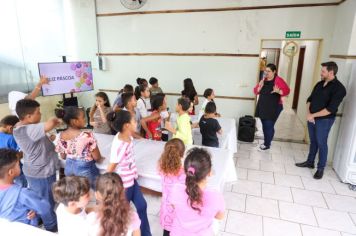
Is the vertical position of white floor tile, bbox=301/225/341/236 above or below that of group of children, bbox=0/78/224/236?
below

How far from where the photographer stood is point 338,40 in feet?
12.6

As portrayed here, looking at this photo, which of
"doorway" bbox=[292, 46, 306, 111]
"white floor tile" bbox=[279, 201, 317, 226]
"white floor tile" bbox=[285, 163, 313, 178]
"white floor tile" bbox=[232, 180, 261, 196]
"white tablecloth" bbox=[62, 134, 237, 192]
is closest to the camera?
"white tablecloth" bbox=[62, 134, 237, 192]

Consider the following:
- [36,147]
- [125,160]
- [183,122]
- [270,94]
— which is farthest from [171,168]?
[270,94]

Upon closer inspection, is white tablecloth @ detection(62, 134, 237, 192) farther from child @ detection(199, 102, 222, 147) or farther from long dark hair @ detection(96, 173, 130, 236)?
long dark hair @ detection(96, 173, 130, 236)

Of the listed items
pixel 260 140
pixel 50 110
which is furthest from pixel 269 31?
pixel 50 110

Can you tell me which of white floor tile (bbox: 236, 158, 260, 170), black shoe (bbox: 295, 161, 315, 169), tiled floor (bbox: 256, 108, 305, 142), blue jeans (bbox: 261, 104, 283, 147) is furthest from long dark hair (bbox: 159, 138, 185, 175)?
tiled floor (bbox: 256, 108, 305, 142)

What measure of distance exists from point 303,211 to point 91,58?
5296 millimetres

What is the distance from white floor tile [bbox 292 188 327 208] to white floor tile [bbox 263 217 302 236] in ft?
1.65

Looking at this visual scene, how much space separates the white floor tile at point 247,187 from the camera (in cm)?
310

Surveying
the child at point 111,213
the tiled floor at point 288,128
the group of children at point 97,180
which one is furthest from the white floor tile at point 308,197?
the child at point 111,213

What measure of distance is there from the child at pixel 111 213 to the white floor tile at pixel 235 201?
170 cm

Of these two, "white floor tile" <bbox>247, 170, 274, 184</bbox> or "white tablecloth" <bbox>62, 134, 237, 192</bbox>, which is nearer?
"white tablecloth" <bbox>62, 134, 237, 192</bbox>

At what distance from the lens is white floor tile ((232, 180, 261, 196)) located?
10.2 ft

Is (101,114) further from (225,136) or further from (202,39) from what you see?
(202,39)
